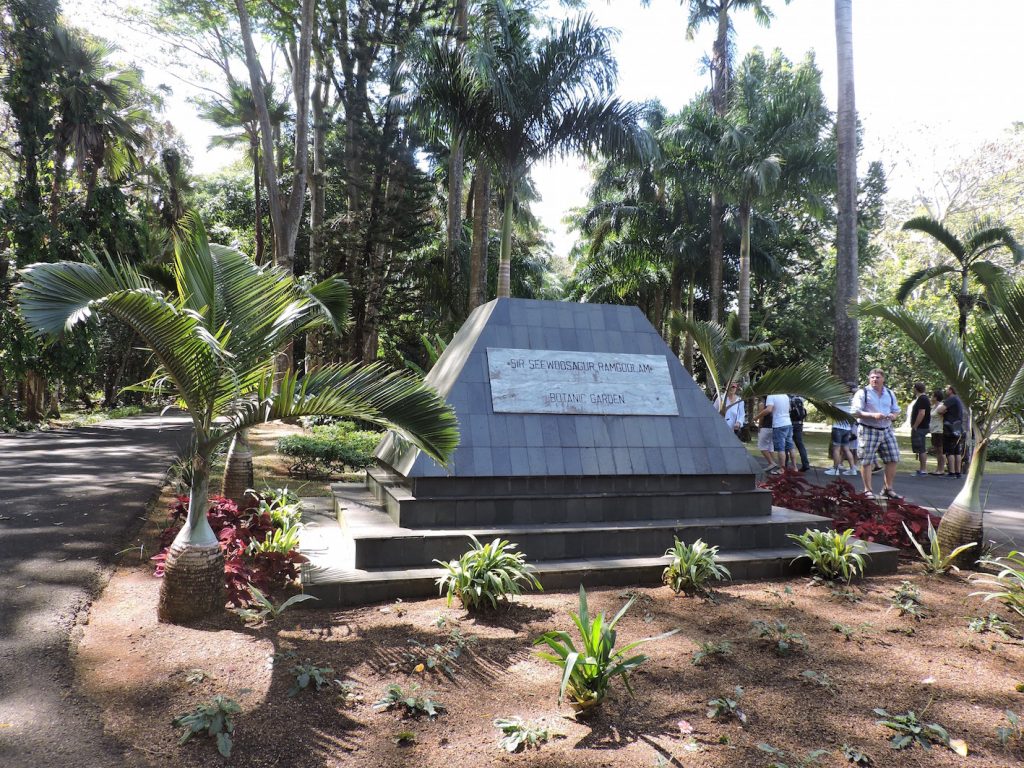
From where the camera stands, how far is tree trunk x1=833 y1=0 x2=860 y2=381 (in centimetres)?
1077

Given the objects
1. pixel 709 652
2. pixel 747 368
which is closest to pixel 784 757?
pixel 709 652

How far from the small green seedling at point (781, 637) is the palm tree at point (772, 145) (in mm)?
13106

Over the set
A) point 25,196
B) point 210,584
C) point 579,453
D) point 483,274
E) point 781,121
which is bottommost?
point 210,584

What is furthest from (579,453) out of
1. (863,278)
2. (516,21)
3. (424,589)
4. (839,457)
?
(863,278)

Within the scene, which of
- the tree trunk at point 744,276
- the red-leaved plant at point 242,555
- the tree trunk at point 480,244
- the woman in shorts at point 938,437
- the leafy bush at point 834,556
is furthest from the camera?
the tree trunk at point 744,276

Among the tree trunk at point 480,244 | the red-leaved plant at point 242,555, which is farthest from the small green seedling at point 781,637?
the tree trunk at point 480,244

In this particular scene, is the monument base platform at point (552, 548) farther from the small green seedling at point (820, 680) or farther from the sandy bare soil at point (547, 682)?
the small green seedling at point (820, 680)

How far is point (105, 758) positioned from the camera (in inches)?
104

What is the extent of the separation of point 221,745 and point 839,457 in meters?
10.7

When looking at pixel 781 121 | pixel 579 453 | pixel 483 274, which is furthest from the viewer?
pixel 781 121

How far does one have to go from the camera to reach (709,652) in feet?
12.4

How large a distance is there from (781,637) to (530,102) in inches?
400

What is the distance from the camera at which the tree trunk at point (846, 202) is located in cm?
1077

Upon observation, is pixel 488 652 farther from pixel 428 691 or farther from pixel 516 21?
pixel 516 21
